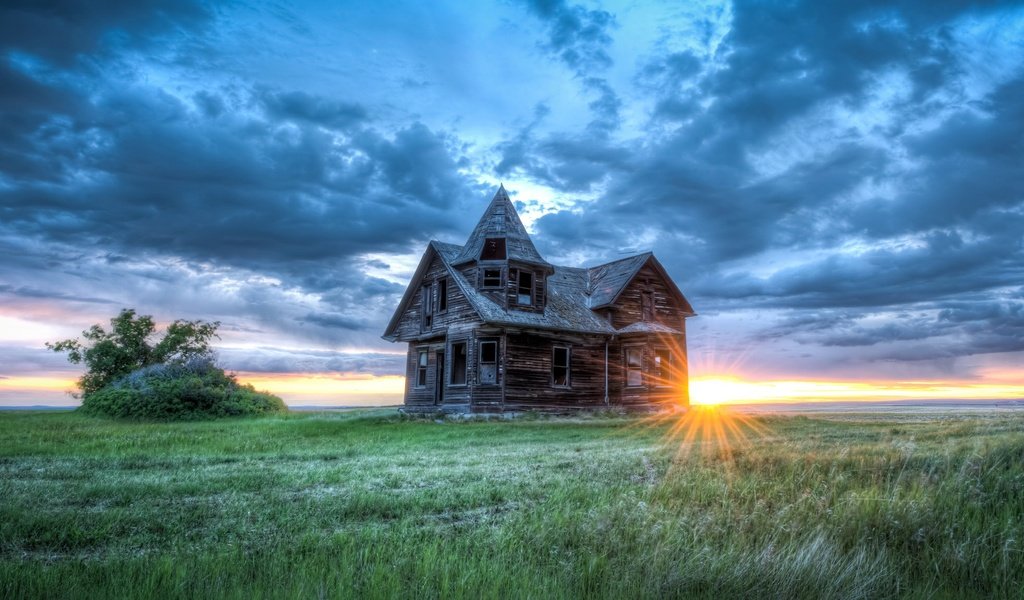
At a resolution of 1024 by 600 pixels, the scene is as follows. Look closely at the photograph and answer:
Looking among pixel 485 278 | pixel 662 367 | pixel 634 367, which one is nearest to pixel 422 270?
pixel 485 278

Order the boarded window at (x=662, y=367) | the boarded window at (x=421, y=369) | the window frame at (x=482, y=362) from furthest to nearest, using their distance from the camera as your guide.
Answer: the boarded window at (x=662, y=367) < the boarded window at (x=421, y=369) < the window frame at (x=482, y=362)

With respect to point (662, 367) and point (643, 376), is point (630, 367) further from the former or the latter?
point (662, 367)

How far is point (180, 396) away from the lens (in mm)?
25234

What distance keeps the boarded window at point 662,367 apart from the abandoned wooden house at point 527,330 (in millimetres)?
55

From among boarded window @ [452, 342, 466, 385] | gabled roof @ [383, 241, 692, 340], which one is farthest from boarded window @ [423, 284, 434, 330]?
boarded window @ [452, 342, 466, 385]

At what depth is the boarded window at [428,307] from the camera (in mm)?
29766

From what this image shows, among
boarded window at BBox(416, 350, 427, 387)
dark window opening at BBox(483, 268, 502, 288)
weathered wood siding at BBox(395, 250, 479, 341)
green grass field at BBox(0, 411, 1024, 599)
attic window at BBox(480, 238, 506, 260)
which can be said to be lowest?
green grass field at BBox(0, 411, 1024, 599)

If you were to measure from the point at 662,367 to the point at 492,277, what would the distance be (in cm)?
1050

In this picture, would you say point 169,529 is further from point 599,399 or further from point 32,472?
point 599,399

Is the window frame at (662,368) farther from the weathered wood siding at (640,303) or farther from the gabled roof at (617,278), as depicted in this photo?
the gabled roof at (617,278)

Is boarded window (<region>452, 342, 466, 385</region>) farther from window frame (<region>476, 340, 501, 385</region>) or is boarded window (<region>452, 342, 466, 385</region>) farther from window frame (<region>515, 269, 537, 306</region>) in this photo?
window frame (<region>515, 269, 537, 306</region>)

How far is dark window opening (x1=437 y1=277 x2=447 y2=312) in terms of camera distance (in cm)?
2891

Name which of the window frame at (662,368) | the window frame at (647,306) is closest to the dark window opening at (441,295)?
the window frame at (647,306)

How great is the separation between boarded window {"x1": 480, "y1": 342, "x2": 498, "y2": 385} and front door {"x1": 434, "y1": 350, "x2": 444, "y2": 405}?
2159mm
